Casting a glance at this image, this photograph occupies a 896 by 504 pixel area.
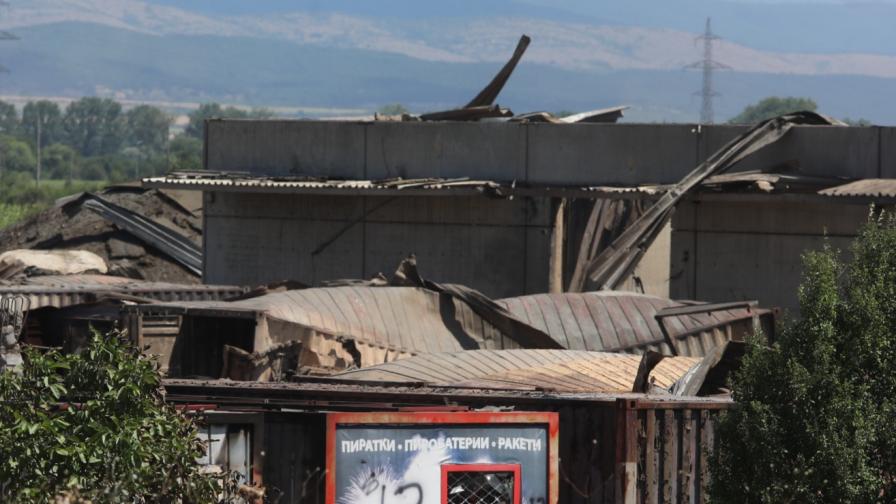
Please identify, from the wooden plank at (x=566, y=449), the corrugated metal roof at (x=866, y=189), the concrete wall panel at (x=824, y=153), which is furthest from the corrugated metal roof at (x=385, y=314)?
the wooden plank at (x=566, y=449)

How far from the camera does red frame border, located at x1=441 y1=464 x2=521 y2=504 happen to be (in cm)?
1077

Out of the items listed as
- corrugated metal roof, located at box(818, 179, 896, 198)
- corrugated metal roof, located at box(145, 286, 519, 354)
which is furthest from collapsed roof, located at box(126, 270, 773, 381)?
corrugated metal roof, located at box(818, 179, 896, 198)

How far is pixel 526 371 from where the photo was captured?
52.8ft

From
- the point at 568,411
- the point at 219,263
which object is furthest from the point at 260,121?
the point at 568,411

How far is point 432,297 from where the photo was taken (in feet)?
66.5

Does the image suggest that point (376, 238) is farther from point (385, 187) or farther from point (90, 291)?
point (90, 291)

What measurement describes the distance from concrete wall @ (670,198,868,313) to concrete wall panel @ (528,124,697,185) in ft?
3.14

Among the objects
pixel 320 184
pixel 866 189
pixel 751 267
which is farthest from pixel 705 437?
pixel 320 184

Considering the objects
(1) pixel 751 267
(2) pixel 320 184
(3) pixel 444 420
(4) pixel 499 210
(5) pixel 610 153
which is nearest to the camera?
(3) pixel 444 420

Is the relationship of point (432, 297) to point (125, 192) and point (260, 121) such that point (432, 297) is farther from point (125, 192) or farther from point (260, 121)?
point (125, 192)

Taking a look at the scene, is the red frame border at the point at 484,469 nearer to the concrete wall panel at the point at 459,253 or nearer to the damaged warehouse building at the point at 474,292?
the damaged warehouse building at the point at 474,292

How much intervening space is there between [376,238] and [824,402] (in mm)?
18535

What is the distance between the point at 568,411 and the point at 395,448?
5.81 feet

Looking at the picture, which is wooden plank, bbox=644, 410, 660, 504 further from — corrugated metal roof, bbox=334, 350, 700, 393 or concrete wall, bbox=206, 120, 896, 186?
concrete wall, bbox=206, 120, 896, 186
